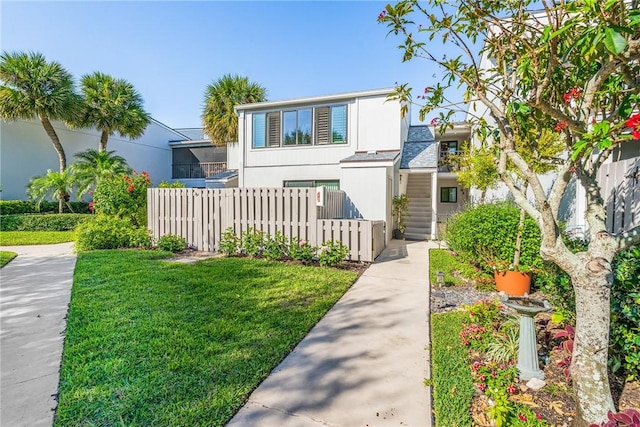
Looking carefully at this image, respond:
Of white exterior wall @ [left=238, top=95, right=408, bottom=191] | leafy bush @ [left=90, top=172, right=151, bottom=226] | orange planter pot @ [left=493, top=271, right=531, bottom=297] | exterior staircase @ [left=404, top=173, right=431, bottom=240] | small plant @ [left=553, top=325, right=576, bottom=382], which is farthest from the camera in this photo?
exterior staircase @ [left=404, top=173, right=431, bottom=240]

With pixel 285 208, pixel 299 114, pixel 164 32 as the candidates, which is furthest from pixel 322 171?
pixel 164 32

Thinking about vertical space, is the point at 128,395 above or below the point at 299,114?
below

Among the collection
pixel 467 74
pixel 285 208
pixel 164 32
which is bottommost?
pixel 285 208

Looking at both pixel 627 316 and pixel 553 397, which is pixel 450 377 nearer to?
pixel 553 397

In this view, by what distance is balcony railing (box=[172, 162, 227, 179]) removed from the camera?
69.6 ft

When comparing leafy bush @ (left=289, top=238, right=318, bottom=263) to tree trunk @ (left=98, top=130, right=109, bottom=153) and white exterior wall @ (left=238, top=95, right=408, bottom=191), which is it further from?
tree trunk @ (left=98, top=130, right=109, bottom=153)

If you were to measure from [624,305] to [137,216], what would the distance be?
38.7ft

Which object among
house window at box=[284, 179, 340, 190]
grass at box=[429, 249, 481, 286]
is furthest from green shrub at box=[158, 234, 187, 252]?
grass at box=[429, 249, 481, 286]

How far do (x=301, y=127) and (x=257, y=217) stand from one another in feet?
18.3

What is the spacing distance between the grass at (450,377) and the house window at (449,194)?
51.0ft

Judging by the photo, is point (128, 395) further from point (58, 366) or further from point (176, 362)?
point (58, 366)

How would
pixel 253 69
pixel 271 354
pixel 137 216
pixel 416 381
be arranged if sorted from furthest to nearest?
pixel 253 69
pixel 137 216
pixel 271 354
pixel 416 381

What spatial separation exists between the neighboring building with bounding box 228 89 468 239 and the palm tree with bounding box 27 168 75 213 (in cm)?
916

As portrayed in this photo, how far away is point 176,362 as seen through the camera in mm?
2855
